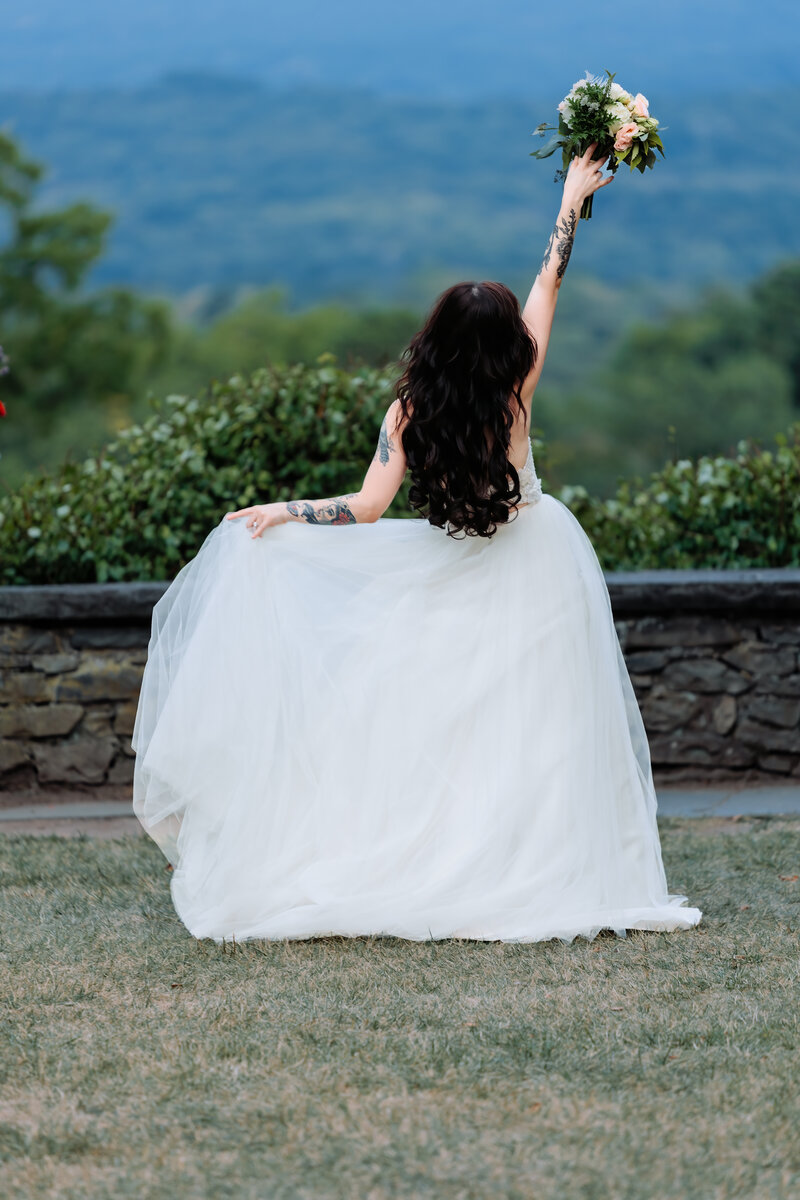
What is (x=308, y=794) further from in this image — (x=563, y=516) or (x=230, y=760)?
(x=563, y=516)

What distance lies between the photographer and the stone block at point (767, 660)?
204 inches

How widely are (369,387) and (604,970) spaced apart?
337 centimetres

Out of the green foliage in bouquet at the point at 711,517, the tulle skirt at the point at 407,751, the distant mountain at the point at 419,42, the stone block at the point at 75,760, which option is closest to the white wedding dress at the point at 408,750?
the tulle skirt at the point at 407,751

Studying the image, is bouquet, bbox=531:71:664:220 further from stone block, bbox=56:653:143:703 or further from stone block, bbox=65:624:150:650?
stone block, bbox=56:653:143:703

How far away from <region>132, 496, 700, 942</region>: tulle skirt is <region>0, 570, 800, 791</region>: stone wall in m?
1.69

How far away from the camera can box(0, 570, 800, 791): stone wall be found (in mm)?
5094

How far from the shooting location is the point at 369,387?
18.9 feet

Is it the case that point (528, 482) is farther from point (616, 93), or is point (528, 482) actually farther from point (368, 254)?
point (368, 254)

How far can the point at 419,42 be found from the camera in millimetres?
18000

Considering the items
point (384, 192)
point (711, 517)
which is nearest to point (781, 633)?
point (711, 517)

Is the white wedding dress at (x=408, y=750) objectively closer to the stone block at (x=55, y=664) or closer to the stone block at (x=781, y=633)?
the stone block at (x=55, y=664)

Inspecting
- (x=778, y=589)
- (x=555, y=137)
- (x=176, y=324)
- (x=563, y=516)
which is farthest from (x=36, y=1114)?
(x=176, y=324)

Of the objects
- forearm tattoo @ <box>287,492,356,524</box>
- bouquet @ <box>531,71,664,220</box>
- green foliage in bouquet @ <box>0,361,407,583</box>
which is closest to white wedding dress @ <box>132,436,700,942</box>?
forearm tattoo @ <box>287,492,356,524</box>

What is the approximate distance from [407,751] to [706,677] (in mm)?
2229
